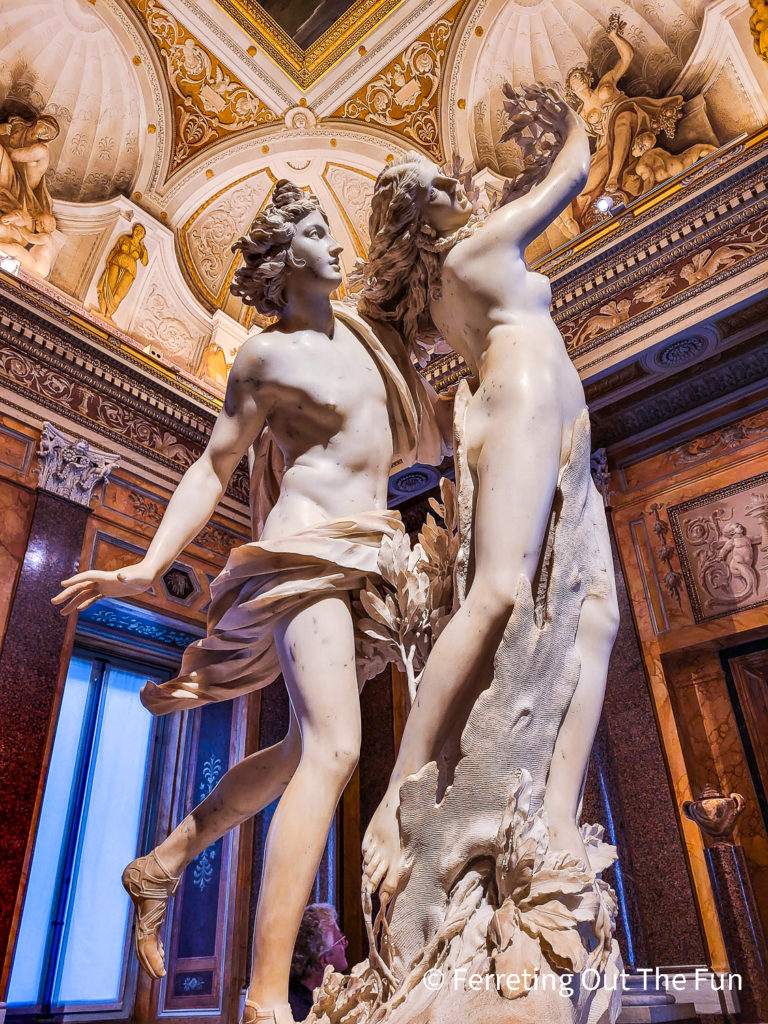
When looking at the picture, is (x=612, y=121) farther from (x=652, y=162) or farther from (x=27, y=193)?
(x=27, y=193)

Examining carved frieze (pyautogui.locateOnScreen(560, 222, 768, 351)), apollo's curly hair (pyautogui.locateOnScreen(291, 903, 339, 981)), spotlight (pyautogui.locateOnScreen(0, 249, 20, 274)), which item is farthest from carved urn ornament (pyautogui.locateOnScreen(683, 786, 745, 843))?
spotlight (pyautogui.locateOnScreen(0, 249, 20, 274))

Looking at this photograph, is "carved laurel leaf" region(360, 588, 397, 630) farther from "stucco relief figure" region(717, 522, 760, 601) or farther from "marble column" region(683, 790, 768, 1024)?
"stucco relief figure" region(717, 522, 760, 601)

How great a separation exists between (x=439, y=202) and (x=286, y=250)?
0.46 meters

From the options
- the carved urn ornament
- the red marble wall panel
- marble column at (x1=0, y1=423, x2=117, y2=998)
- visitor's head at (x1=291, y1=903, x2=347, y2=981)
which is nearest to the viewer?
visitor's head at (x1=291, y1=903, x2=347, y2=981)

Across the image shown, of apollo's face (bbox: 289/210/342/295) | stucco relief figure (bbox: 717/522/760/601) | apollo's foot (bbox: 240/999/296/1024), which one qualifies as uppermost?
stucco relief figure (bbox: 717/522/760/601)

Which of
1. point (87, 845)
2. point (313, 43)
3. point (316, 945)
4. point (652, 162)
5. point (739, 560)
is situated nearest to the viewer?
point (316, 945)

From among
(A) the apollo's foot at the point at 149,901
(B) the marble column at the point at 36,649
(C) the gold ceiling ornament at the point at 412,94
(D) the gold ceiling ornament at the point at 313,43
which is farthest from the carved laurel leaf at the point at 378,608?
(C) the gold ceiling ornament at the point at 412,94

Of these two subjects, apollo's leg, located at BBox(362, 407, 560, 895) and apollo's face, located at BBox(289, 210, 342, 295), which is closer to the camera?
apollo's leg, located at BBox(362, 407, 560, 895)

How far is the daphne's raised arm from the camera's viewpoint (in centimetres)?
204

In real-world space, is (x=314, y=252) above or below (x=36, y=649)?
below

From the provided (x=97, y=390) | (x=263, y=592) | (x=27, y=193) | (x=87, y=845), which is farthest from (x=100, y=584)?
(x=27, y=193)

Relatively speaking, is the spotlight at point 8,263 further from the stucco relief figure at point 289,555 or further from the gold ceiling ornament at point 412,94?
the stucco relief figure at point 289,555

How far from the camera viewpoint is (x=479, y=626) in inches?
65.5

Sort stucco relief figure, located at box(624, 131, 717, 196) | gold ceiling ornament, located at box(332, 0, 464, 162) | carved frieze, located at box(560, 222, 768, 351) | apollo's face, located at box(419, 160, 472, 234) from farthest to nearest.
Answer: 1. gold ceiling ornament, located at box(332, 0, 464, 162)
2. stucco relief figure, located at box(624, 131, 717, 196)
3. carved frieze, located at box(560, 222, 768, 351)
4. apollo's face, located at box(419, 160, 472, 234)
